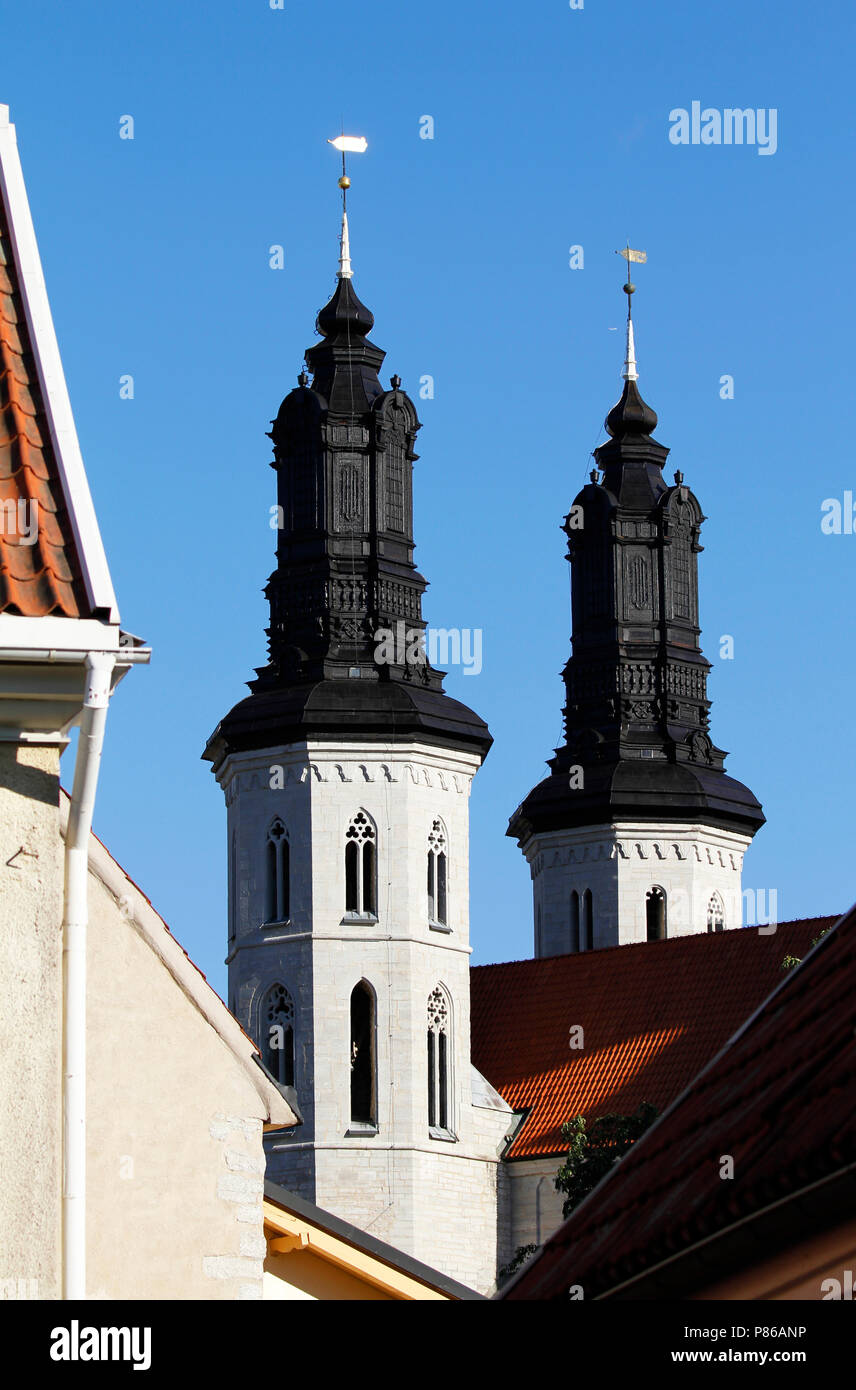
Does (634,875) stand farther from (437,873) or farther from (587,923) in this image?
(437,873)

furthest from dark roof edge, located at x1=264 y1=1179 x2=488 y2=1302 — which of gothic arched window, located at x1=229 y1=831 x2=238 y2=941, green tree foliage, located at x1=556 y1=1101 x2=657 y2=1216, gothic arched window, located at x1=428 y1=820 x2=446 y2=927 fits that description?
gothic arched window, located at x1=229 y1=831 x2=238 y2=941

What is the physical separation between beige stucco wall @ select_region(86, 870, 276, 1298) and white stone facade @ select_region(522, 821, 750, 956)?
182 feet

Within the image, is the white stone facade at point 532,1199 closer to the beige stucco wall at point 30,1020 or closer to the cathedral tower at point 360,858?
the cathedral tower at point 360,858

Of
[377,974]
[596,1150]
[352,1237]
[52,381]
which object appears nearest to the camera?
[52,381]

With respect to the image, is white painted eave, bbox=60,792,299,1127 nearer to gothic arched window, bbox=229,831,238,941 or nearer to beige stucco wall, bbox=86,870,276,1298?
beige stucco wall, bbox=86,870,276,1298

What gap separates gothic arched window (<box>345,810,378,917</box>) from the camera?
63.8 m

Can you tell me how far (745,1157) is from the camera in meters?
11.3

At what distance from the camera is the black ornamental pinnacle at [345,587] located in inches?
Result: 2527

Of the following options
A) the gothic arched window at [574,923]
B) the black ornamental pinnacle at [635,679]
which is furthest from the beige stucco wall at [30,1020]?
the gothic arched window at [574,923]

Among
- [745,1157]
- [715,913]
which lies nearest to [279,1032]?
[715,913]

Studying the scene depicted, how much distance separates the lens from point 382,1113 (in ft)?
205

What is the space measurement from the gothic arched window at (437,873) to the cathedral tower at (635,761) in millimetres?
7855

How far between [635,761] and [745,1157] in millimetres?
61257
